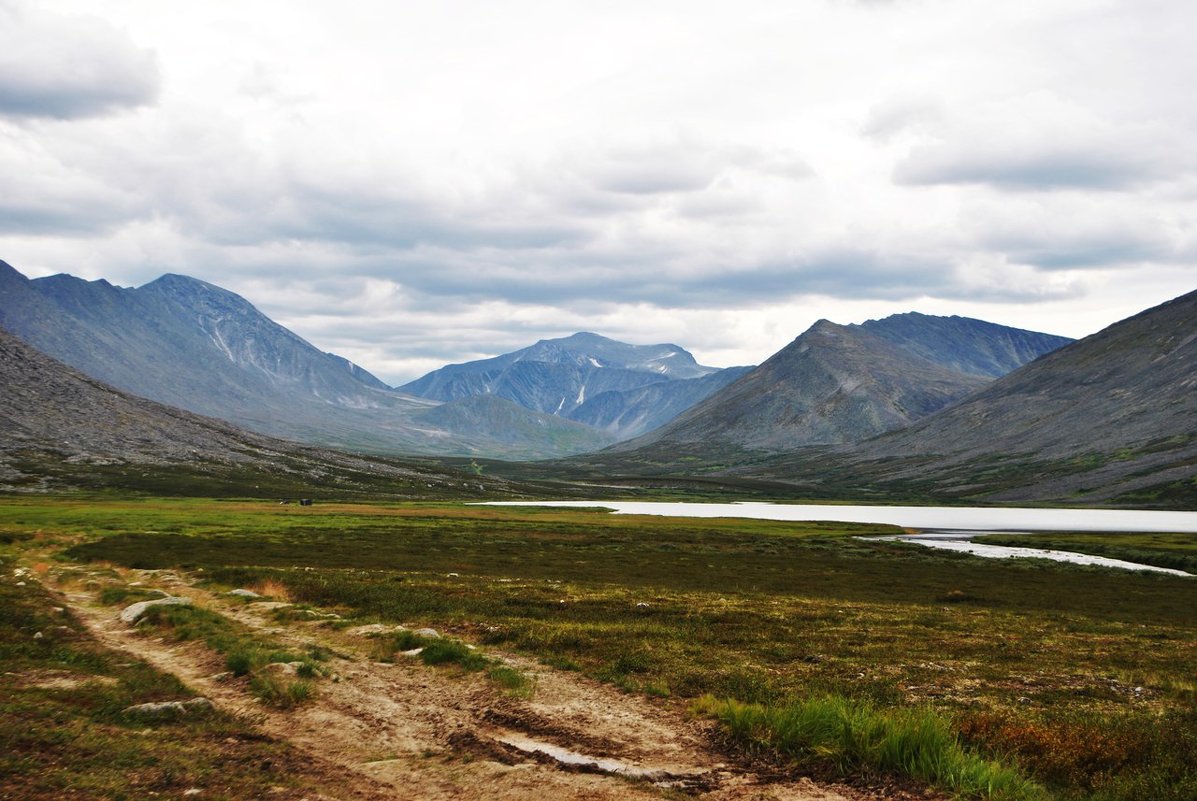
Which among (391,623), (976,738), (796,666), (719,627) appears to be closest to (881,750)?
(976,738)

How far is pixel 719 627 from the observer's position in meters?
36.6

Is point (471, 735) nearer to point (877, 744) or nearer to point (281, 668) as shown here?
point (281, 668)

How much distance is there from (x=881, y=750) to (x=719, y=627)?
20.6 meters

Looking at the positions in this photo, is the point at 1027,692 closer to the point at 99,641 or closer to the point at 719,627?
the point at 719,627

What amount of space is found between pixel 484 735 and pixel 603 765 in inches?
144

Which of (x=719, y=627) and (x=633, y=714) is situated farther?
(x=719, y=627)

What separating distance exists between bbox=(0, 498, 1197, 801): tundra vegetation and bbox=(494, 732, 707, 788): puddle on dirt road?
2.36m

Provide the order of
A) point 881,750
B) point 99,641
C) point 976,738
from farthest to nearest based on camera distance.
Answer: point 99,641
point 976,738
point 881,750

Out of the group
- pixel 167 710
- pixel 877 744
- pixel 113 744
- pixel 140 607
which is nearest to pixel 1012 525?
pixel 877 744

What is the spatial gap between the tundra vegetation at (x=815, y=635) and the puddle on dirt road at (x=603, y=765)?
2358 mm

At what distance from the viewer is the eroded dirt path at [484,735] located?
15.6m

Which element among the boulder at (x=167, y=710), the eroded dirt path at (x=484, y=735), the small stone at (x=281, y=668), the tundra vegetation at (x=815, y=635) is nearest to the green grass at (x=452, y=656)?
the tundra vegetation at (x=815, y=635)

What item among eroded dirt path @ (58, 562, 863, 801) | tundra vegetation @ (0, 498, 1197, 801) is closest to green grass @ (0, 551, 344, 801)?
tundra vegetation @ (0, 498, 1197, 801)

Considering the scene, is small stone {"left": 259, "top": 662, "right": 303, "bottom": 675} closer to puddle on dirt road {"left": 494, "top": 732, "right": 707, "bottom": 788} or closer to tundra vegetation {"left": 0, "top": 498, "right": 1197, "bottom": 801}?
tundra vegetation {"left": 0, "top": 498, "right": 1197, "bottom": 801}
